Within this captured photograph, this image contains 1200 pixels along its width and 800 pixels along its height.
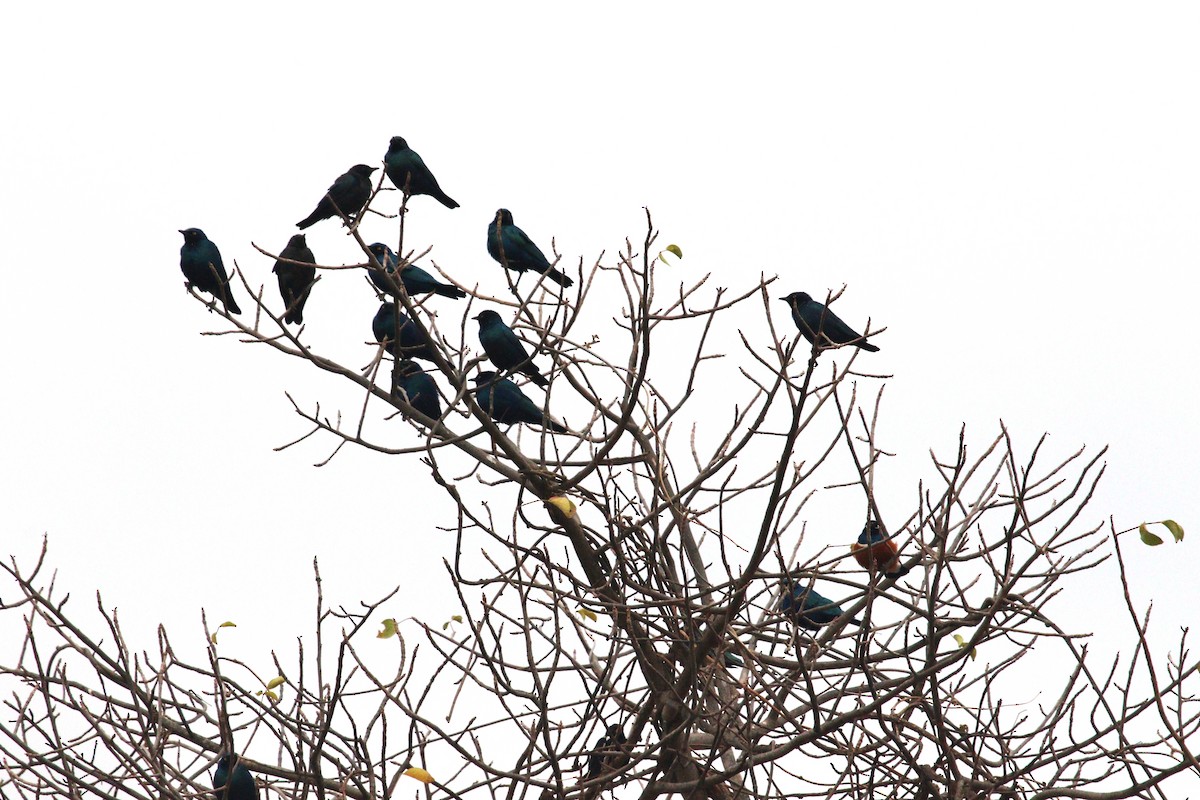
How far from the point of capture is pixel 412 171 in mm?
7305

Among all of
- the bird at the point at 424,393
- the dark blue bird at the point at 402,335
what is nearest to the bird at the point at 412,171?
the dark blue bird at the point at 402,335

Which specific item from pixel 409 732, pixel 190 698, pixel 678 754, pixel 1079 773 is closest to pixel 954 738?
pixel 1079 773

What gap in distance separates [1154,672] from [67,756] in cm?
352

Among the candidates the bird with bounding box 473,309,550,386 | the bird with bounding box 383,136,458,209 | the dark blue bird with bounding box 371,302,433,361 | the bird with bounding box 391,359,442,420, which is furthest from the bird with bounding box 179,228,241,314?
the bird with bounding box 473,309,550,386

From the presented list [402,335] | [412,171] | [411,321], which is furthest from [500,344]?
[412,171]

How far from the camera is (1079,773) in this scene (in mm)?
4852

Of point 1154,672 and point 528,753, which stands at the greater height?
point 528,753

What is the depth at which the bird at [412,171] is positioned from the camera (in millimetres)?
7207

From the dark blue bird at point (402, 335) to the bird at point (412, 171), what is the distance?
0.76 meters

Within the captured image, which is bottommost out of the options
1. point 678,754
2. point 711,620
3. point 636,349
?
point 678,754

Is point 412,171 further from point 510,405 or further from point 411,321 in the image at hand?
point 411,321

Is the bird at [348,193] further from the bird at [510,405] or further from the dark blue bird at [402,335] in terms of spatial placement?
the bird at [510,405]

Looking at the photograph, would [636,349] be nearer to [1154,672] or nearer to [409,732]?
[409,732]

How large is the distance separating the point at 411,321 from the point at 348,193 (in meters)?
1.56
